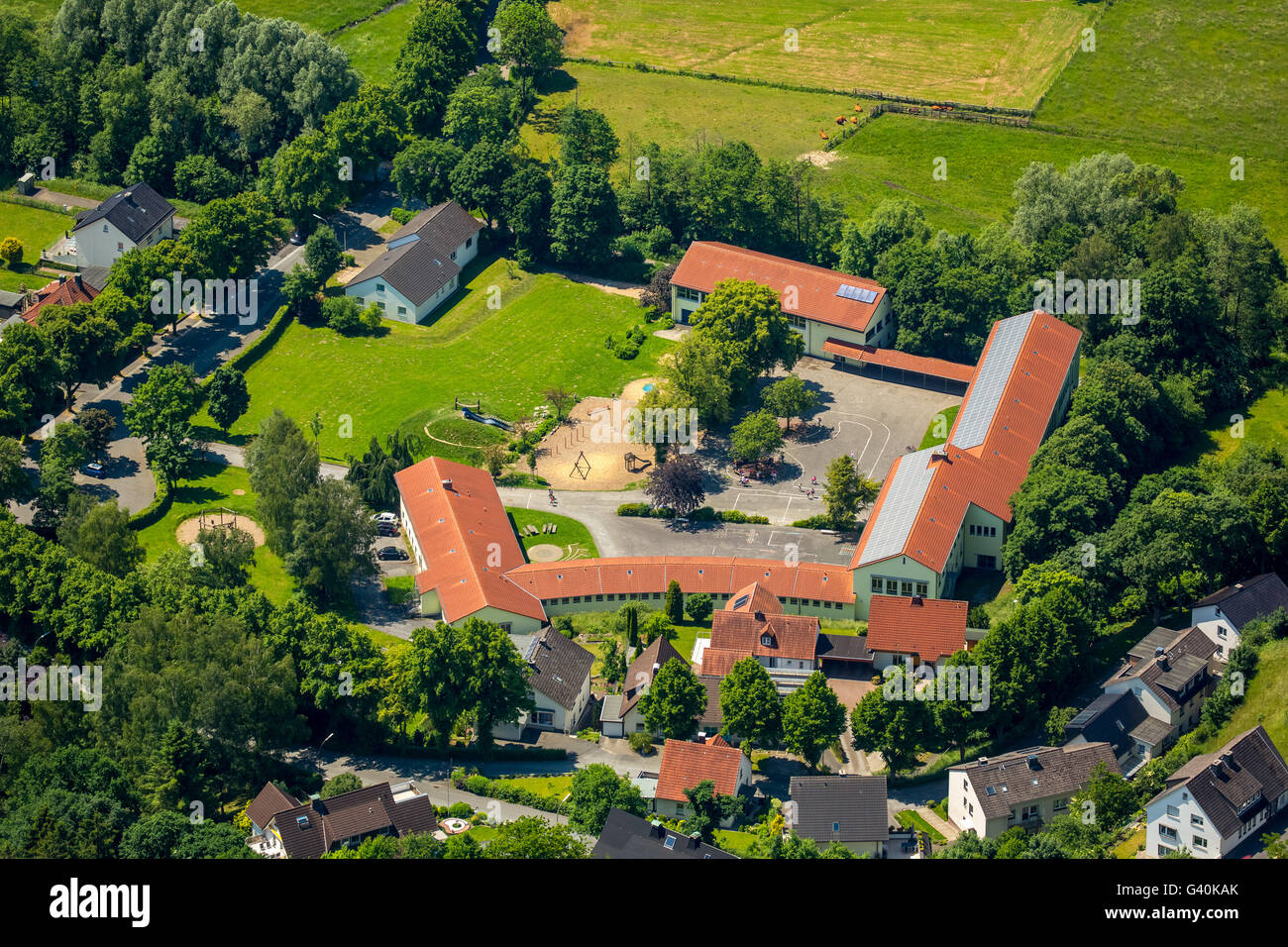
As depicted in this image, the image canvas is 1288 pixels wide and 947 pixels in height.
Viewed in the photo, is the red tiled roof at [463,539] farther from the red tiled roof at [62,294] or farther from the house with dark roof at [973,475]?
the red tiled roof at [62,294]

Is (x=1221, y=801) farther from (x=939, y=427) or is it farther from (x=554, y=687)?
(x=939, y=427)

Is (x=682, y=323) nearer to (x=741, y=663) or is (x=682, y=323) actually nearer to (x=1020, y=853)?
(x=741, y=663)

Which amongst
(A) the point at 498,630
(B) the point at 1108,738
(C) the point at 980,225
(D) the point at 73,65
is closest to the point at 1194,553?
(B) the point at 1108,738

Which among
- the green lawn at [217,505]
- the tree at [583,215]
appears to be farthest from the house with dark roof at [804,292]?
the green lawn at [217,505]

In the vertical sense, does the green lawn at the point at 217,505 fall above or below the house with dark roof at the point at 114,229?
below

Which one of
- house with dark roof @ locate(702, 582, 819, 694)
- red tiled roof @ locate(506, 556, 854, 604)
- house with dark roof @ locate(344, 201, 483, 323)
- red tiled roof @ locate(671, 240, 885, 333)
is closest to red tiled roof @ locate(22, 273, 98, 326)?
house with dark roof @ locate(344, 201, 483, 323)

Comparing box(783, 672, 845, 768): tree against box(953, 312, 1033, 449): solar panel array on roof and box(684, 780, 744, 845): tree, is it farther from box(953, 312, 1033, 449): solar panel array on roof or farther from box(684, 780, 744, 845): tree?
box(953, 312, 1033, 449): solar panel array on roof

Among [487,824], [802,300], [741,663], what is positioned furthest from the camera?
[802,300]
